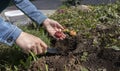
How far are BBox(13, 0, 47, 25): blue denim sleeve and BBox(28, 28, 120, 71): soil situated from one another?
1.22 ft

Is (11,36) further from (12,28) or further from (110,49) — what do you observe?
(110,49)

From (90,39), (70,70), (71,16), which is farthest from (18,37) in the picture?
(71,16)

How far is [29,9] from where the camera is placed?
3.93 m

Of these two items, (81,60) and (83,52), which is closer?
(81,60)

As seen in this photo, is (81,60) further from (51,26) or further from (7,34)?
(7,34)

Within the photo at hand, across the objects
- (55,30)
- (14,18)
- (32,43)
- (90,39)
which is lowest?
(14,18)

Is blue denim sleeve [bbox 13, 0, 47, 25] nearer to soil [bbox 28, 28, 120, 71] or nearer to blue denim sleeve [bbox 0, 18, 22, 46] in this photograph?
soil [bbox 28, 28, 120, 71]

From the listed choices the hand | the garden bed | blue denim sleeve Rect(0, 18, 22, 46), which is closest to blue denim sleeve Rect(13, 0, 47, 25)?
the hand

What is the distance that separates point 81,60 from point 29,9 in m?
0.73

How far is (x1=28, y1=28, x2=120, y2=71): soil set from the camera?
3.73 metres

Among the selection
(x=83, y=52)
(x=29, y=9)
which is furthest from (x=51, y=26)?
(x=83, y=52)

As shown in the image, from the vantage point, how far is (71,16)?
6039 mm

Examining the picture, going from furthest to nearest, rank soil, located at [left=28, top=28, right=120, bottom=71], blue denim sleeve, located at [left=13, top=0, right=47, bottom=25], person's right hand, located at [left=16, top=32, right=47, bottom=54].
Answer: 1. blue denim sleeve, located at [left=13, top=0, right=47, bottom=25]
2. soil, located at [left=28, top=28, right=120, bottom=71]
3. person's right hand, located at [left=16, top=32, right=47, bottom=54]

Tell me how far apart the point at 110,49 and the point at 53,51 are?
59 centimetres
